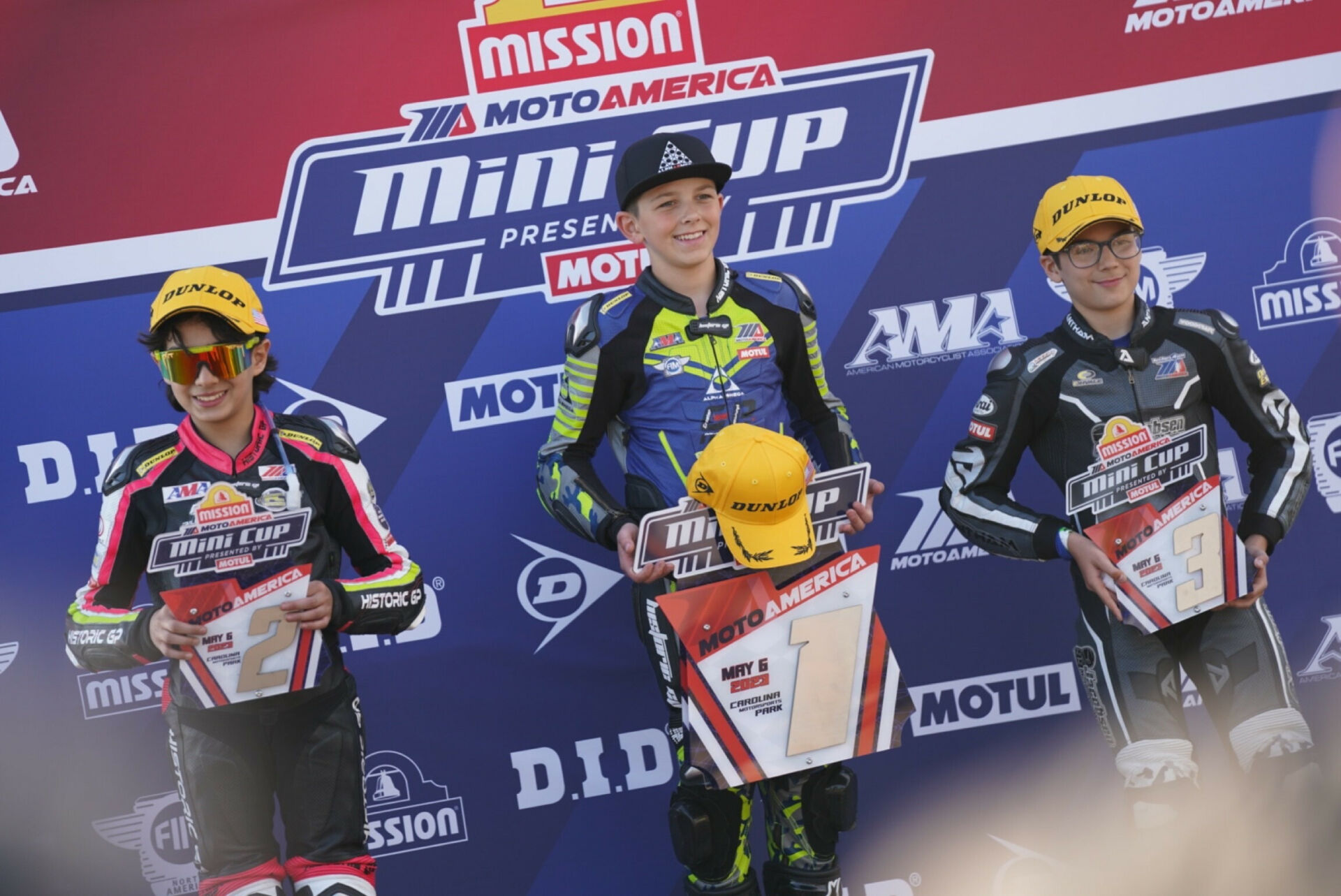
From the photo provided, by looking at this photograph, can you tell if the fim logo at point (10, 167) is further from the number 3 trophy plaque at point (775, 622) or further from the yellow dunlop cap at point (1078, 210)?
the yellow dunlop cap at point (1078, 210)

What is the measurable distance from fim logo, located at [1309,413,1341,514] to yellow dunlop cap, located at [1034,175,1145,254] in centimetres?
142

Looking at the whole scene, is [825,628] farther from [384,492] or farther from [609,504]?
[384,492]

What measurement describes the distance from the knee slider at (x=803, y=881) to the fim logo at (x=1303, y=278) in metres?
2.23

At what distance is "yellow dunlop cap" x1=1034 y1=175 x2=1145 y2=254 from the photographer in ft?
9.21

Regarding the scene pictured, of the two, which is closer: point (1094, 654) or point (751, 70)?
point (1094, 654)

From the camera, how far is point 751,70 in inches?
140

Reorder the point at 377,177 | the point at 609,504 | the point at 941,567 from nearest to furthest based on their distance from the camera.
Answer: the point at 609,504 < the point at 377,177 < the point at 941,567

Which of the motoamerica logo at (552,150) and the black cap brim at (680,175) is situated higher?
the motoamerica logo at (552,150)

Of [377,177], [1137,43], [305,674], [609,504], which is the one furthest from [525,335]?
[1137,43]

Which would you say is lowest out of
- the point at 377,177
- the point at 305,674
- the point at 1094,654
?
the point at 1094,654

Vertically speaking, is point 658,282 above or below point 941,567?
above

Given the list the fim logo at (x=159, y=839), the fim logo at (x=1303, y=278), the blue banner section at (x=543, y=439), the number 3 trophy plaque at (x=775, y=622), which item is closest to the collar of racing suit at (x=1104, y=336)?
the number 3 trophy plaque at (x=775, y=622)

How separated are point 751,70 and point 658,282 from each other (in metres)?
1.02

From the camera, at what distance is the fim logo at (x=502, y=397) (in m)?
3.57
